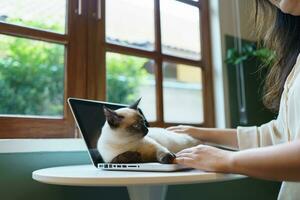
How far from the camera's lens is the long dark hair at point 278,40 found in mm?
1042

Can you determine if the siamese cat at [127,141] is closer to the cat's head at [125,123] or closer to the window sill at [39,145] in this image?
the cat's head at [125,123]

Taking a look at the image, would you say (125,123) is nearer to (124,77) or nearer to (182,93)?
(124,77)

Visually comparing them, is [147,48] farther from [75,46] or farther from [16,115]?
[16,115]

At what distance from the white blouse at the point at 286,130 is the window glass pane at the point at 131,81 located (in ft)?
2.03

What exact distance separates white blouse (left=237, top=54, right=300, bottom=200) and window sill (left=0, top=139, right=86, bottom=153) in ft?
1.88

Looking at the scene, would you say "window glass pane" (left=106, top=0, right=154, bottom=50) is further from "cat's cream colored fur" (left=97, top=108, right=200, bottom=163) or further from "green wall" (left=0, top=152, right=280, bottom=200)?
"cat's cream colored fur" (left=97, top=108, right=200, bottom=163)

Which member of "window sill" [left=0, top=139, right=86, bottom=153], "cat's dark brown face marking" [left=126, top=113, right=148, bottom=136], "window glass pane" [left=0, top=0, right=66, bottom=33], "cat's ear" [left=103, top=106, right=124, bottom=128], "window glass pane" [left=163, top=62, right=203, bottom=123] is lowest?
"window sill" [left=0, top=139, right=86, bottom=153]

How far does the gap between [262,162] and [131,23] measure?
1122 mm

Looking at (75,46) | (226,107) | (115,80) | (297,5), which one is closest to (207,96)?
(226,107)

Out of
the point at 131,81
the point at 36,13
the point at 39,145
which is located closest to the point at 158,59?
the point at 131,81

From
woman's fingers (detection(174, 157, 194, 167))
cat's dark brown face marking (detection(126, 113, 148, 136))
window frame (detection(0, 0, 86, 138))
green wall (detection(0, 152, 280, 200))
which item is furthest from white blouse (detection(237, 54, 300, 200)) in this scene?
window frame (detection(0, 0, 86, 138))

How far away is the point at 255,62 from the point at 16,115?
4.63 feet

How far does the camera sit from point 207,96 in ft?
6.14

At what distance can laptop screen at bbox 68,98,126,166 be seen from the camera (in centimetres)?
90
